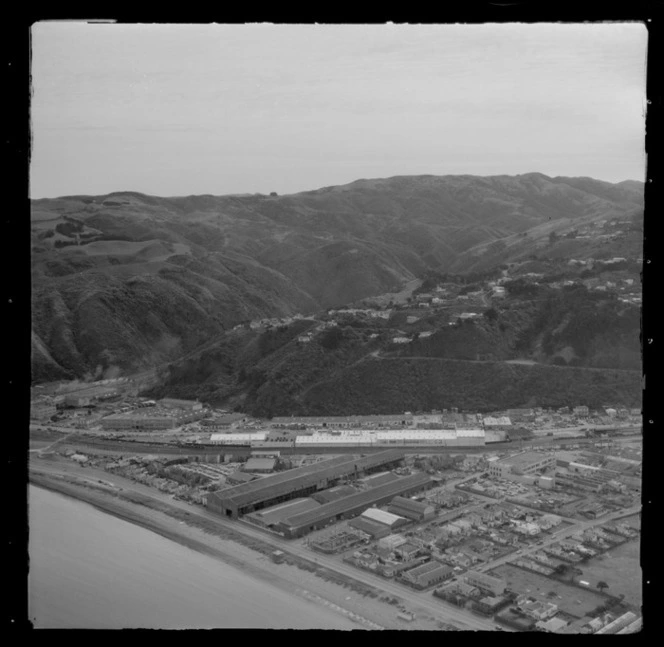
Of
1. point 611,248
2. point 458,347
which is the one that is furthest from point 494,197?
point 458,347

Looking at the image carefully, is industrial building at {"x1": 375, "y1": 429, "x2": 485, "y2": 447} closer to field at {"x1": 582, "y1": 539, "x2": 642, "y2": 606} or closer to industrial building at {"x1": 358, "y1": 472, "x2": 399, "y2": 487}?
industrial building at {"x1": 358, "y1": 472, "x2": 399, "y2": 487}

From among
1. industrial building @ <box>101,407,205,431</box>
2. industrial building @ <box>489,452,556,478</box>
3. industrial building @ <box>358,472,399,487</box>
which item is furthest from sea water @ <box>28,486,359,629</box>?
industrial building @ <box>489,452,556,478</box>

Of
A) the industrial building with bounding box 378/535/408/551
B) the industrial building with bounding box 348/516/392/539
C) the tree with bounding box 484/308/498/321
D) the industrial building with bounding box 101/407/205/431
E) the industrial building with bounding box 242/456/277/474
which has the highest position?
the tree with bounding box 484/308/498/321

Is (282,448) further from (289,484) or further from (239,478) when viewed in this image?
(289,484)

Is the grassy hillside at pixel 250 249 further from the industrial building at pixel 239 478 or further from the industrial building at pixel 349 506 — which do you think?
the industrial building at pixel 349 506

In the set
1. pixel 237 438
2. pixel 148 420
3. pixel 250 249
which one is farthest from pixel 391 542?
pixel 250 249
